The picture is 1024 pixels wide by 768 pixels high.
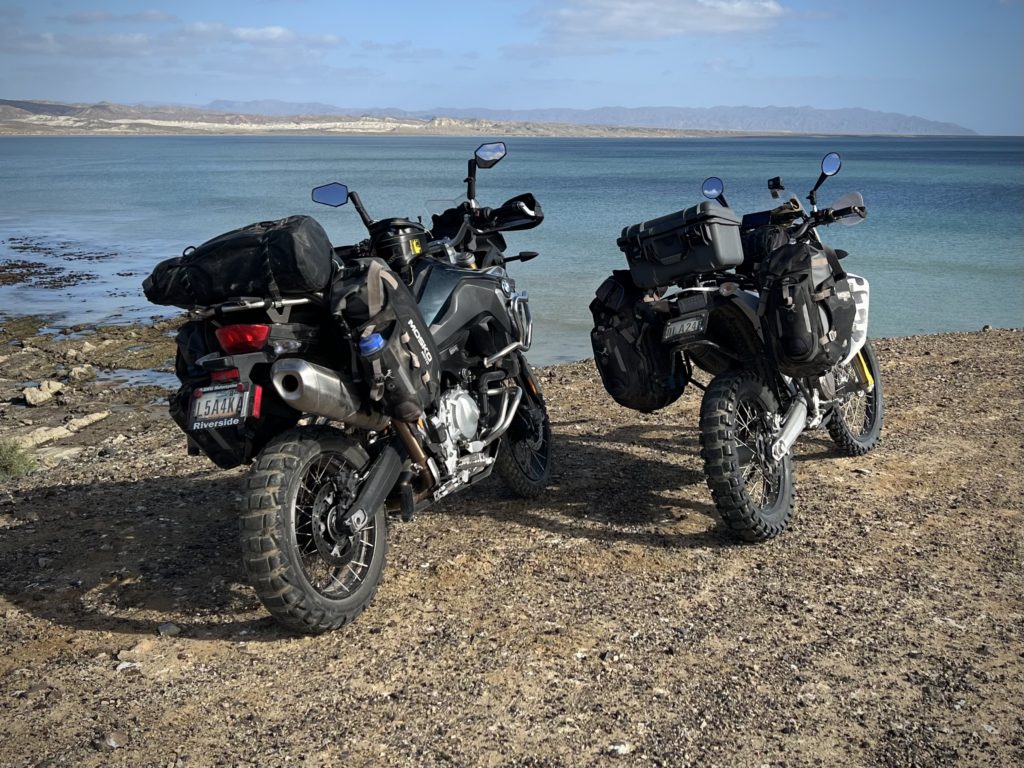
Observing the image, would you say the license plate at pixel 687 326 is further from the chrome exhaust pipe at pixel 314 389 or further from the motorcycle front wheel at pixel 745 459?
the chrome exhaust pipe at pixel 314 389

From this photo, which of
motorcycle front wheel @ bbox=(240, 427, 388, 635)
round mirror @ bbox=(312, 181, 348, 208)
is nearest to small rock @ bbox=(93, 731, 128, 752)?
motorcycle front wheel @ bbox=(240, 427, 388, 635)

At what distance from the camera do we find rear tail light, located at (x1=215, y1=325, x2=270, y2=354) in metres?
4.23

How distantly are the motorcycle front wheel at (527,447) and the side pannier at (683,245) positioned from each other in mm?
961

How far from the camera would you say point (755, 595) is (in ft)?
16.5

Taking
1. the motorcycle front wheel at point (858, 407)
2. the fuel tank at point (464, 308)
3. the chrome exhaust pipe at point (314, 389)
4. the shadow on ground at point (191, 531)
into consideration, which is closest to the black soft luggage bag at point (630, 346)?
the fuel tank at point (464, 308)

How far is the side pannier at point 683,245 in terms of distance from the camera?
5.61 meters

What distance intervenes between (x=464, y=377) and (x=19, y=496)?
322 centimetres

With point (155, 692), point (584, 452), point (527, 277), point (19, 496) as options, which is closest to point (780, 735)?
→ point (155, 692)

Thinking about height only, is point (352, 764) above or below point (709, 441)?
below

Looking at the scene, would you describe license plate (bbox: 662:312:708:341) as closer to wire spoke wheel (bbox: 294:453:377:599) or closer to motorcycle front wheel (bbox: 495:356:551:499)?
motorcycle front wheel (bbox: 495:356:551:499)

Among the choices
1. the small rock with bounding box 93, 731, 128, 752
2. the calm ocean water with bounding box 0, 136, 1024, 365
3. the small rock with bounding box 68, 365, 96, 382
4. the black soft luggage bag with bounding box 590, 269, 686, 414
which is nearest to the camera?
the small rock with bounding box 93, 731, 128, 752

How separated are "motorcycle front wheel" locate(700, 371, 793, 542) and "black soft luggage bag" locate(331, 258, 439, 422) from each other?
155 centimetres

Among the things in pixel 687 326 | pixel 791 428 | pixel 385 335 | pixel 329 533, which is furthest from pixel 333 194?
pixel 791 428

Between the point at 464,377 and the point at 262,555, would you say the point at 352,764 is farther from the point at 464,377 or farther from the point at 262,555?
the point at 464,377
